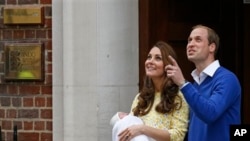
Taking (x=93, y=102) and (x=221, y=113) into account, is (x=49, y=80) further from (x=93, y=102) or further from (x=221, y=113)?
(x=221, y=113)

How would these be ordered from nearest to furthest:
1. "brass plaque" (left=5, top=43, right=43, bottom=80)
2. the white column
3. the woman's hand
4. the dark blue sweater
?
the dark blue sweater < the woman's hand < the white column < "brass plaque" (left=5, top=43, right=43, bottom=80)

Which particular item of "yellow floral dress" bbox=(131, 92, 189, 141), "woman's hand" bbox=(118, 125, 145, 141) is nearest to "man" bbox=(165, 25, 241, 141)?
"yellow floral dress" bbox=(131, 92, 189, 141)

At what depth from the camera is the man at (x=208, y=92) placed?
3938 millimetres

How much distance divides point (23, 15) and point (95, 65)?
31.2 inches

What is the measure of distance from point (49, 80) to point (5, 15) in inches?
26.6

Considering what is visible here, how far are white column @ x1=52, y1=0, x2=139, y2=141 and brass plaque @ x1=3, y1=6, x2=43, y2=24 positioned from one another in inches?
10.8

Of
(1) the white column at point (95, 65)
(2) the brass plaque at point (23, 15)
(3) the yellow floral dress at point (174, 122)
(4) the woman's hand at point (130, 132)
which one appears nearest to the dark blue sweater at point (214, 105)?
(3) the yellow floral dress at point (174, 122)

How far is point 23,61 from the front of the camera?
593cm

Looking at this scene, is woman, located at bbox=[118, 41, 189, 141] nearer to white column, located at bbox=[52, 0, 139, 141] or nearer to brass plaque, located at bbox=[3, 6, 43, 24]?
white column, located at bbox=[52, 0, 139, 141]

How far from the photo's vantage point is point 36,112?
5930 mm

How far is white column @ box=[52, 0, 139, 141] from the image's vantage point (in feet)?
18.6

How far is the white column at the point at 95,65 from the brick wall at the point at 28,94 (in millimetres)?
226

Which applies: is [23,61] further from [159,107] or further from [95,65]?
[159,107]

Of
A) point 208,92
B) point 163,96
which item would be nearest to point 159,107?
point 163,96
